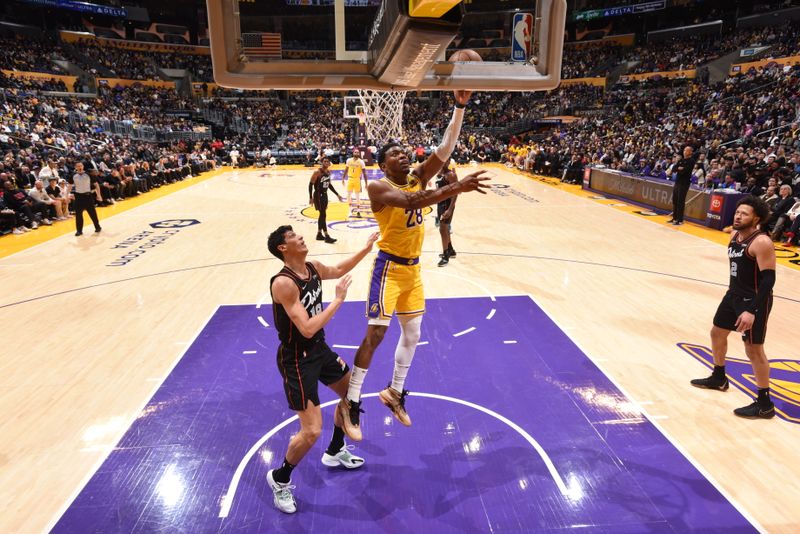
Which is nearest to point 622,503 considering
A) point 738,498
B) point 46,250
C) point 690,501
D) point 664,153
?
point 690,501

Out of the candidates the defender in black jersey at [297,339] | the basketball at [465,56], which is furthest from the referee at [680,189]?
the defender in black jersey at [297,339]

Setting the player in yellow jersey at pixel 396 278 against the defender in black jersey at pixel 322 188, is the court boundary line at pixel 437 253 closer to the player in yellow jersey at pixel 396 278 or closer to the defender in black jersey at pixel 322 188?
the defender in black jersey at pixel 322 188

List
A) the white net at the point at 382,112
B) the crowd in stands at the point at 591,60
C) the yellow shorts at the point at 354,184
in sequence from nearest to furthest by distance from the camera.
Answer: the yellow shorts at the point at 354,184 < the white net at the point at 382,112 < the crowd in stands at the point at 591,60

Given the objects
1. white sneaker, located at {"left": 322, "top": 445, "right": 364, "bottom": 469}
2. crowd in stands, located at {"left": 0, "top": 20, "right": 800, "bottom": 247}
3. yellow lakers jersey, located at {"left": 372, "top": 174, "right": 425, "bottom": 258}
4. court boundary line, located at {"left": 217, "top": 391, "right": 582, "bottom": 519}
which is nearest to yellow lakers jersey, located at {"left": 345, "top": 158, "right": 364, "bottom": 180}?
crowd in stands, located at {"left": 0, "top": 20, "right": 800, "bottom": 247}

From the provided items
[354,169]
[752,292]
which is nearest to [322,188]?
[354,169]

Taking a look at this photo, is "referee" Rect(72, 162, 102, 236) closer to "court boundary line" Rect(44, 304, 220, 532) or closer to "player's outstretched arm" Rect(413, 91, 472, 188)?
"court boundary line" Rect(44, 304, 220, 532)

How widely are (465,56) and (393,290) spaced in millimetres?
2097

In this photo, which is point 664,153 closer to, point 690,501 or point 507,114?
point 690,501

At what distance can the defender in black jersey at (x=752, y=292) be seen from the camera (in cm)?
414

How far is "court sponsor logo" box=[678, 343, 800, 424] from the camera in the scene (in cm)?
459

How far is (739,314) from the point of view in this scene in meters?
4.45

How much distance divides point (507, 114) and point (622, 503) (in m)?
37.7

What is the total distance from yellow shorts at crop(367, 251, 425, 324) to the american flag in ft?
5.84

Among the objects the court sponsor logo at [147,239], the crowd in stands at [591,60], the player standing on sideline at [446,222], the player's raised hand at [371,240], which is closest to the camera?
the player's raised hand at [371,240]
